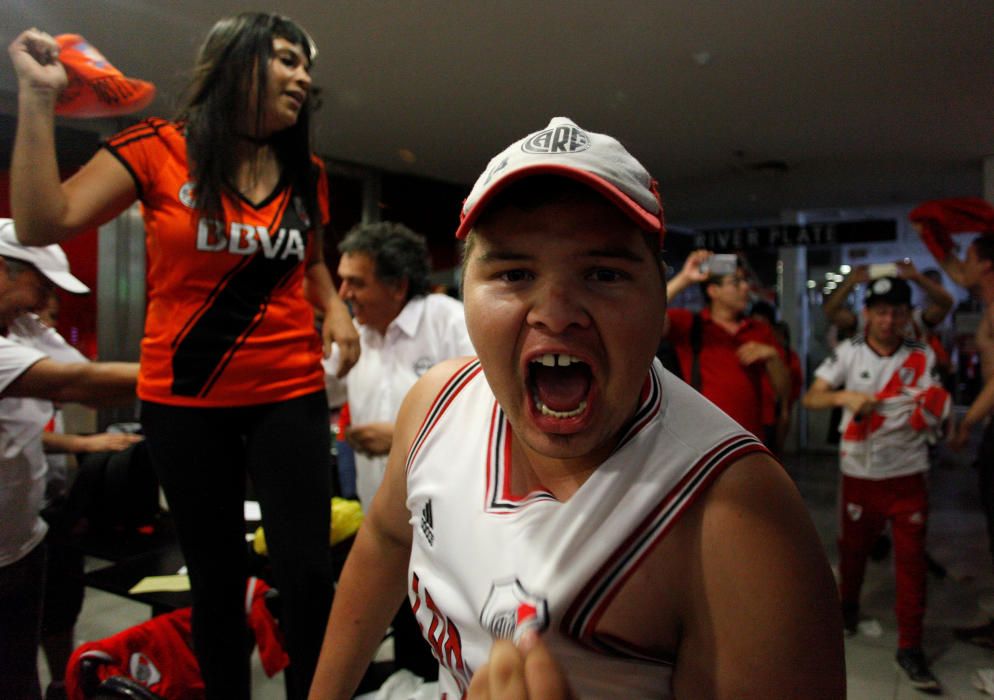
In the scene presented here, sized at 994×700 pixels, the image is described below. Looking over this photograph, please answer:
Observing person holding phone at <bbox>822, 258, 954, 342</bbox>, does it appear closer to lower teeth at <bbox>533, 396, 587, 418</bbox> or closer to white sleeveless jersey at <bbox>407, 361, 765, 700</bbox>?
white sleeveless jersey at <bbox>407, 361, 765, 700</bbox>

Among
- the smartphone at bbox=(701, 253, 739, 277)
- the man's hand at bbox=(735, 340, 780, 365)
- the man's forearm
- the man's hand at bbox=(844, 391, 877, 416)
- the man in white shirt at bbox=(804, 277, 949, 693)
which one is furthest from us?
the man's hand at bbox=(844, 391, 877, 416)

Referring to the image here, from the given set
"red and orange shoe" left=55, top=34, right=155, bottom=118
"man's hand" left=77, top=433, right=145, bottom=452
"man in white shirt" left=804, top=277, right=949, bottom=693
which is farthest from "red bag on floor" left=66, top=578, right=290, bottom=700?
"man in white shirt" left=804, top=277, right=949, bottom=693

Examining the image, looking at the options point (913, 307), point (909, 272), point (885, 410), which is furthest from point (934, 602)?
point (909, 272)

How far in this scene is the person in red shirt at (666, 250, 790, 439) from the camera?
240 cm

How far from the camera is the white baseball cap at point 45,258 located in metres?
1.19

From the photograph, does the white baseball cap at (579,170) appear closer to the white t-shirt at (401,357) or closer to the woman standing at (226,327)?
the woman standing at (226,327)

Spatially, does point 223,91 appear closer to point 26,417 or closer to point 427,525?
point 26,417

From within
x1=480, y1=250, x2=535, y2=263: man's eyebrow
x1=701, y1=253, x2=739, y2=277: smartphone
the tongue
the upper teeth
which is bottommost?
the tongue

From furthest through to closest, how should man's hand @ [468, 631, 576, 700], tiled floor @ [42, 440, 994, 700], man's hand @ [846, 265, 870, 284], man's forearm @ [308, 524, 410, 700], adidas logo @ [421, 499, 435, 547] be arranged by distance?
man's hand @ [846, 265, 870, 284]
tiled floor @ [42, 440, 994, 700]
man's forearm @ [308, 524, 410, 700]
adidas logo @ [421, 499, 435, 547]
man's hand @ [468, 631, 576, 700]

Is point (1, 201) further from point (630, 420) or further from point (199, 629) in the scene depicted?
point (630, 420)

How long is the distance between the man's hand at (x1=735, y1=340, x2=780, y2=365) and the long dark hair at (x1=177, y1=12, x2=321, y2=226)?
194cm

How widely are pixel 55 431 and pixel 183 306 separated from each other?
1.97ft

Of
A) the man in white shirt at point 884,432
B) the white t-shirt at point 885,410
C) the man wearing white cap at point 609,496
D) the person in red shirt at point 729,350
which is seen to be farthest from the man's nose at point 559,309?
the white t-shirt at point 885,410

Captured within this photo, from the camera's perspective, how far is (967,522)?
150 inches
